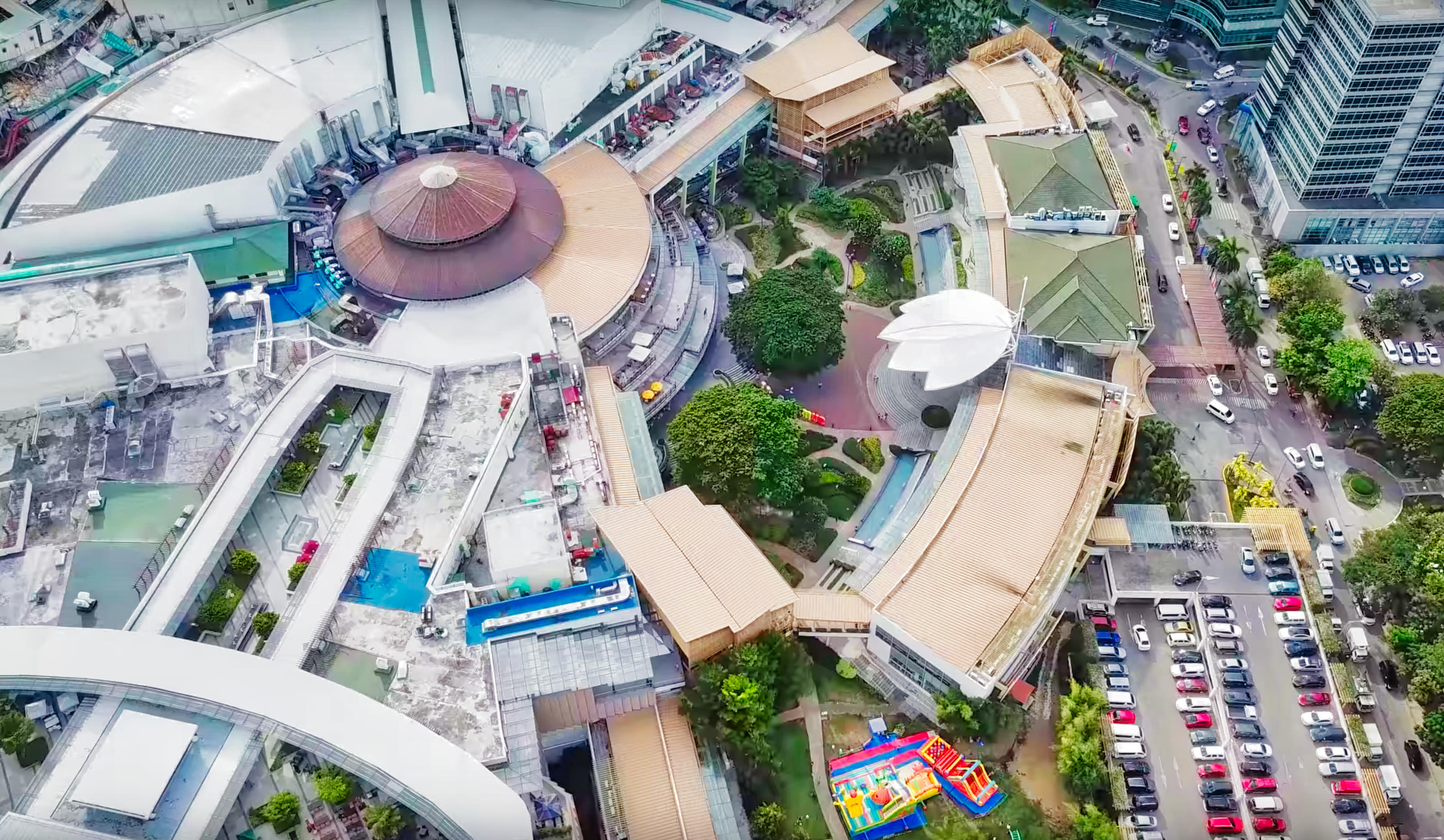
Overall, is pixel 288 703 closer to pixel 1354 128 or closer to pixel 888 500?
pixel 888 500

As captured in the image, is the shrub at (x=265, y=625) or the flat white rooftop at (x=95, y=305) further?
the flat white rooftop at (x=95, y=305)

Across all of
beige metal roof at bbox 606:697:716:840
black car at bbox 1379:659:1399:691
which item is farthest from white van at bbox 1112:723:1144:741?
beige metal roof at bbox 606:697:716:840

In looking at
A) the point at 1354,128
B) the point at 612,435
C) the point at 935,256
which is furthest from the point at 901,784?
the point at 1354,128

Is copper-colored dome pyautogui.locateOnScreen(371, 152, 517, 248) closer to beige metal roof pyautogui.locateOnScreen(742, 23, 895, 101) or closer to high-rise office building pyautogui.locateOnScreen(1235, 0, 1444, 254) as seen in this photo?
beige metal roof pyautogui.locateOnScreen(742, 23, 895, 101)

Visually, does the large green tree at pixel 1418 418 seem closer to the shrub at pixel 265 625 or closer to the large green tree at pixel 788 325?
the large green tree at pixel 788 325

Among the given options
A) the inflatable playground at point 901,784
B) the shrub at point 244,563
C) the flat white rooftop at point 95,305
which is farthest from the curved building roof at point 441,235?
the inflatable playground at point 901,784
